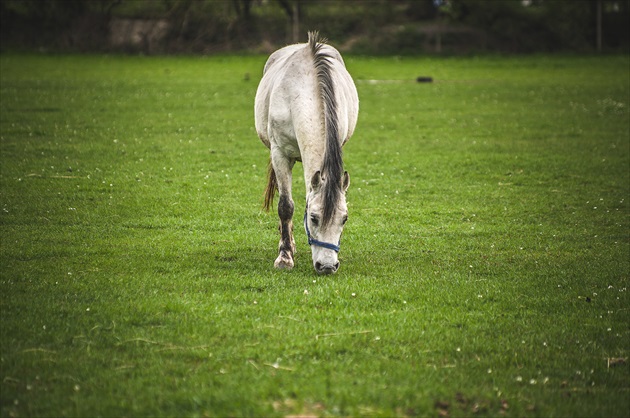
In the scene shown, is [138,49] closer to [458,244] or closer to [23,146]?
[23,146]

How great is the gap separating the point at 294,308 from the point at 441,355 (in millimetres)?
1616

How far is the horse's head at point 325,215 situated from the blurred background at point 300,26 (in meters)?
39.4

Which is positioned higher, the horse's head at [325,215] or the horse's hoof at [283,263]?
the horse's head at [325,215]

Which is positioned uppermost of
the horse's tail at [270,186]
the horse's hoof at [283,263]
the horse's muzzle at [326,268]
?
the horse's tail at [270,186]

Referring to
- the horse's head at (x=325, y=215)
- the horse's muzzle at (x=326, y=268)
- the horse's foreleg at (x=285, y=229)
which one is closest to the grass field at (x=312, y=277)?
the horse's muzzle at (x=326, y=268)

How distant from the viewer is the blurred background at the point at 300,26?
44.2 metres

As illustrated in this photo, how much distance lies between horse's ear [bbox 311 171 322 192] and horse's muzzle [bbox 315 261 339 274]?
85 cm

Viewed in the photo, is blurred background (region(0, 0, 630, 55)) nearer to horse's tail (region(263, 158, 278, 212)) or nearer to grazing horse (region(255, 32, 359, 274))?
horse's tail (region(263, 158, 278, 212))

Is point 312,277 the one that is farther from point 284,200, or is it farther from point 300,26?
point 300,26

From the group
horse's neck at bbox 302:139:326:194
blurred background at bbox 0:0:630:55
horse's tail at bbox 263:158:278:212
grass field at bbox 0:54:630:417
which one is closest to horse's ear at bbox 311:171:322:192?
horse's neck at bbox 302:139:326:194

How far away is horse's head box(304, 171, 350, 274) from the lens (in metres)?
7.29

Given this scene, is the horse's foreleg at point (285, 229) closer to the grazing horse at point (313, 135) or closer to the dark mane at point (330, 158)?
the grazing horse at point (313, 135)

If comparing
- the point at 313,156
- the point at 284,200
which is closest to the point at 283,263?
the point at 284,200

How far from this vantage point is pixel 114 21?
1809 inches
